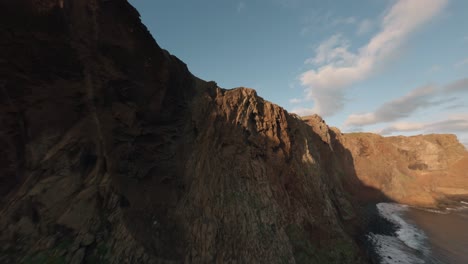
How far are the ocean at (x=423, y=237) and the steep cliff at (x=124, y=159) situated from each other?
30.7ft

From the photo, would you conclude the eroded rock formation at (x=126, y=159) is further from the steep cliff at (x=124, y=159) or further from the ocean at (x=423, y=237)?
the ocean at (x=423, y=237)

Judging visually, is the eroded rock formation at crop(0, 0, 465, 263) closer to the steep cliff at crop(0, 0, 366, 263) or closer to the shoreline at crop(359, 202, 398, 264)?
the steep cliff at crop(0, 0, 366, 263)

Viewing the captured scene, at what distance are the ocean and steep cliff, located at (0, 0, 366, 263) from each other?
9366 millimetres

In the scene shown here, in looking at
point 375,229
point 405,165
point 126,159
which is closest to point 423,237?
point 375,229

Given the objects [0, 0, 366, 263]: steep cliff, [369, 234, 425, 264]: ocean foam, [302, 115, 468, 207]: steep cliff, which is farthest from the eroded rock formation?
[302, 115, 468, 207]: steep cliff

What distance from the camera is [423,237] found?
92.8ft

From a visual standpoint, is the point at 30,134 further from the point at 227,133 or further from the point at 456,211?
the point at 456,211

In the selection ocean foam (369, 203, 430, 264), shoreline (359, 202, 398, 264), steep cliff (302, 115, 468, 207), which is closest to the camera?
ocean foam (369, 203, 430, 264)

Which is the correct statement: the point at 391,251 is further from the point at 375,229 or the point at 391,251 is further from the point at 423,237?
the point at 423,237

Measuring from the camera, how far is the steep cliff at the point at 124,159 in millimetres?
7883

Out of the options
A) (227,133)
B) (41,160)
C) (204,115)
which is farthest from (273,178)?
(41,160)

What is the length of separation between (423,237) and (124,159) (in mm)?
39012

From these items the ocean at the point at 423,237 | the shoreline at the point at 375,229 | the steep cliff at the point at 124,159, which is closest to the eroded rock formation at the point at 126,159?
the steep cliff at the point at 124,159

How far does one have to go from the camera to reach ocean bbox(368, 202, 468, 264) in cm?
2265
